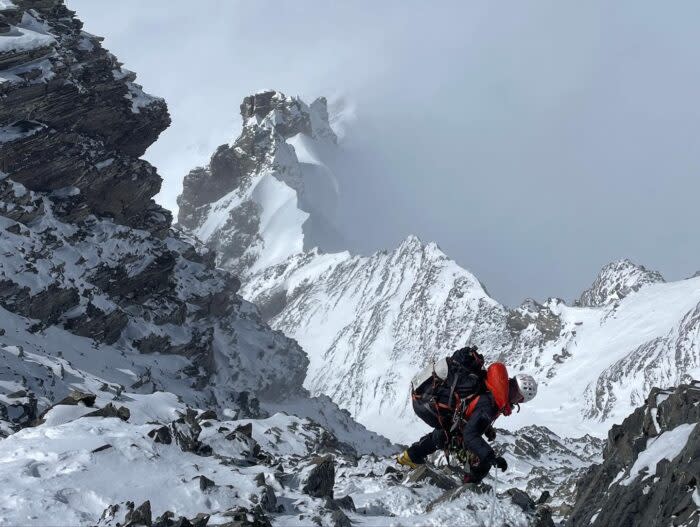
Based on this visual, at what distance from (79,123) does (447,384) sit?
87077 millimetres

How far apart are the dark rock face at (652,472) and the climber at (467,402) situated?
16.0 ft

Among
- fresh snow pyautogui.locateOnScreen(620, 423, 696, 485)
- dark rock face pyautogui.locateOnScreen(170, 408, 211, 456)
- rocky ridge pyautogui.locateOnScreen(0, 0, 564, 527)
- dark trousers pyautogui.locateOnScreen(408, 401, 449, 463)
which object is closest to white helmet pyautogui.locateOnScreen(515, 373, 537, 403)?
dark trousers pyautogui.locateOnScreen(408, 401, 449, 463)

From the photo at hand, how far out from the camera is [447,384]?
1617 cm

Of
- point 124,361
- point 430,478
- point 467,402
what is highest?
point 124,361

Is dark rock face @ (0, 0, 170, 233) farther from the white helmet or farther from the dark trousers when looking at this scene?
the white helmet

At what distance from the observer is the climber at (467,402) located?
1506cm

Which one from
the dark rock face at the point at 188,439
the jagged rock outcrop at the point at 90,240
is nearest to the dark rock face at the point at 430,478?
the dark rock face at the point at 188,439

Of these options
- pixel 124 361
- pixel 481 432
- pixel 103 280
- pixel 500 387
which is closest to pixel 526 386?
pixel 500 387

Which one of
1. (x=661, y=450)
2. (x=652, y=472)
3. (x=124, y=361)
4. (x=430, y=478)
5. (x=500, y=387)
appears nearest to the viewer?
(x=500, y=387)

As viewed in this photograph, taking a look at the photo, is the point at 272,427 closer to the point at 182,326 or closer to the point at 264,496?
the point at 182,326

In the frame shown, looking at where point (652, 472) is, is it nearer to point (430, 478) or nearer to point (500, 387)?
point (500, 387)

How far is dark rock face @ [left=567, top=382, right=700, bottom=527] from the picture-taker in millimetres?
17969

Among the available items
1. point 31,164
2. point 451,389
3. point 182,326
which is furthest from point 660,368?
point 451,389

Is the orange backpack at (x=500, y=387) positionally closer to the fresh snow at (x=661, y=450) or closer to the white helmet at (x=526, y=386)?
the white helmet at (x=526, y=386)
